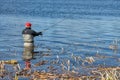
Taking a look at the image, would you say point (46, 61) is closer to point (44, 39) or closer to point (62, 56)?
point (62, 56)

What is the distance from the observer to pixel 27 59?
24203 mm

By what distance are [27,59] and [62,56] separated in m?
3.07

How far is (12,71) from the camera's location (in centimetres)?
2038

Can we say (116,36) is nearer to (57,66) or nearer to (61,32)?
(61,32)

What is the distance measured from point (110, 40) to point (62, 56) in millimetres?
10043

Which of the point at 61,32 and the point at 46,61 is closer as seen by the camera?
the point at 46,61

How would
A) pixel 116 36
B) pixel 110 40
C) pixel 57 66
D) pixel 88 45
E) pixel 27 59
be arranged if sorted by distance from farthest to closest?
1. pixel 116 36
2. pixel 110 40
3. pixel 88 45
4. pixel 27 59
5. pixel 57 66

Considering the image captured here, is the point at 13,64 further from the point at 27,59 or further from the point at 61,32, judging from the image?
the point at 61,32

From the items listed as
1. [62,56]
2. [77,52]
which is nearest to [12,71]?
[62,56]

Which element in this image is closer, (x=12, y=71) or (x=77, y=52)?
(x=12, y=71)

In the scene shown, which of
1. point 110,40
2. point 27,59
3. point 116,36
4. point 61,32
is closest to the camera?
point 27,59

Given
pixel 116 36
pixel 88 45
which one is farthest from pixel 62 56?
pixel 116 36

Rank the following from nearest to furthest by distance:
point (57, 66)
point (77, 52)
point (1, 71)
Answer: point (1, 71)
point (57, 66)
point (77, 52)

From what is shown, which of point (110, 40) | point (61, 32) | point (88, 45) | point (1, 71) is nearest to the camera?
point (1, 71)
